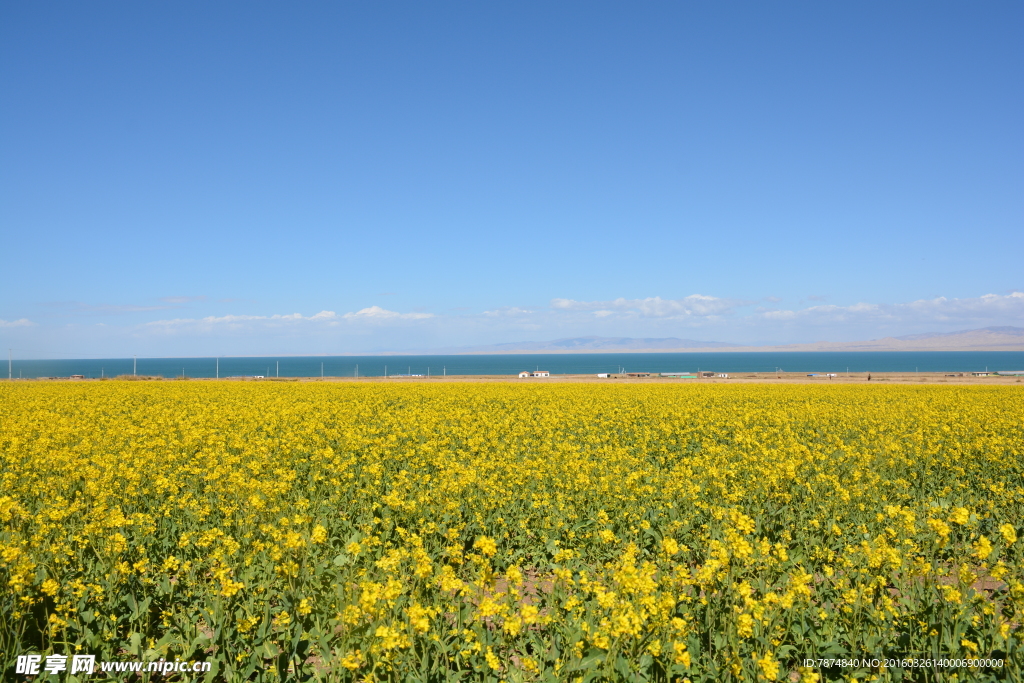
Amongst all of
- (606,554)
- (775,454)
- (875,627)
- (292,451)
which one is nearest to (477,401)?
(292,451)

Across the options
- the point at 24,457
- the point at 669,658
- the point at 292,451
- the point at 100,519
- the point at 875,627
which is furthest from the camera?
the point at 292,451

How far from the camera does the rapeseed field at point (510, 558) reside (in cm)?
473

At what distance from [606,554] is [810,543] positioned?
2471 mm

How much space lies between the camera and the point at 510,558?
7.01 metres

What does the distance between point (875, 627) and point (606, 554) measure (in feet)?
8.80

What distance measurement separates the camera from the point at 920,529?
789 cm

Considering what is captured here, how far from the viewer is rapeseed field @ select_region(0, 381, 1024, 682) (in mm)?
4734

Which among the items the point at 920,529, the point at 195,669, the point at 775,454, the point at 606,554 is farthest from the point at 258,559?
the point at 775,454

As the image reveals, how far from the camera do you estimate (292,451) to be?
40.0ft

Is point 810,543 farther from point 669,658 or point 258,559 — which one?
point 258,559

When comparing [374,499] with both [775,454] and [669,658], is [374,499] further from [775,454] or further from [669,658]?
[775,454]

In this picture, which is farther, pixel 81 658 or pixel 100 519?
pixel 100 519

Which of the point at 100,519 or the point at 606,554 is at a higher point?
the point at 100,519

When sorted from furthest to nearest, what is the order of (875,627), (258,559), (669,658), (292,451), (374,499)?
(292,451), (374,499), (258,559), (875,627), (669,658)
